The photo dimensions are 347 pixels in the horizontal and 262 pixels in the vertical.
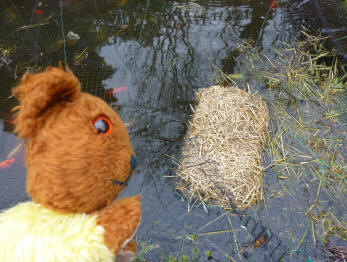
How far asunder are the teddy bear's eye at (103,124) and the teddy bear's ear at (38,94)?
12cm

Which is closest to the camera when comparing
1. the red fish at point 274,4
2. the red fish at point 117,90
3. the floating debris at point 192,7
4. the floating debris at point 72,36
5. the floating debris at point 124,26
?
the red fish at point 117,90

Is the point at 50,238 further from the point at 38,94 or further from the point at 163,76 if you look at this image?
the point at 163,76

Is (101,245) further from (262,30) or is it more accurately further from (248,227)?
(262,30)

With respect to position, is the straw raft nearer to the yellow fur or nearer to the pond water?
the pond water

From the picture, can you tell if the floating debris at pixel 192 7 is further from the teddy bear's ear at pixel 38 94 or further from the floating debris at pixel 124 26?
the teddy bear's ear at pixel 38 94

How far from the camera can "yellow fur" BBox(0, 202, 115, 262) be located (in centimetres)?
80

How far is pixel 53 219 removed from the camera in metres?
0.85

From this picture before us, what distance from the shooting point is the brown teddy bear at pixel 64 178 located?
799mm

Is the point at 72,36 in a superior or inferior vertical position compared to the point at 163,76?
superior

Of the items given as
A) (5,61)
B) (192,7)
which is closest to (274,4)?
(192,7)

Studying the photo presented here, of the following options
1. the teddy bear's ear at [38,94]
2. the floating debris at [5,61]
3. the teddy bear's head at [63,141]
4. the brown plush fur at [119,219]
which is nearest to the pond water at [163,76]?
the floating debris at [5,61]

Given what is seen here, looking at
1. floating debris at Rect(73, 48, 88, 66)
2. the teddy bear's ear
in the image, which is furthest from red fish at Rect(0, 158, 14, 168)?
the teddy bear's ear

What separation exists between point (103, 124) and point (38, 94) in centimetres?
20

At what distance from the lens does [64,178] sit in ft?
2.66
